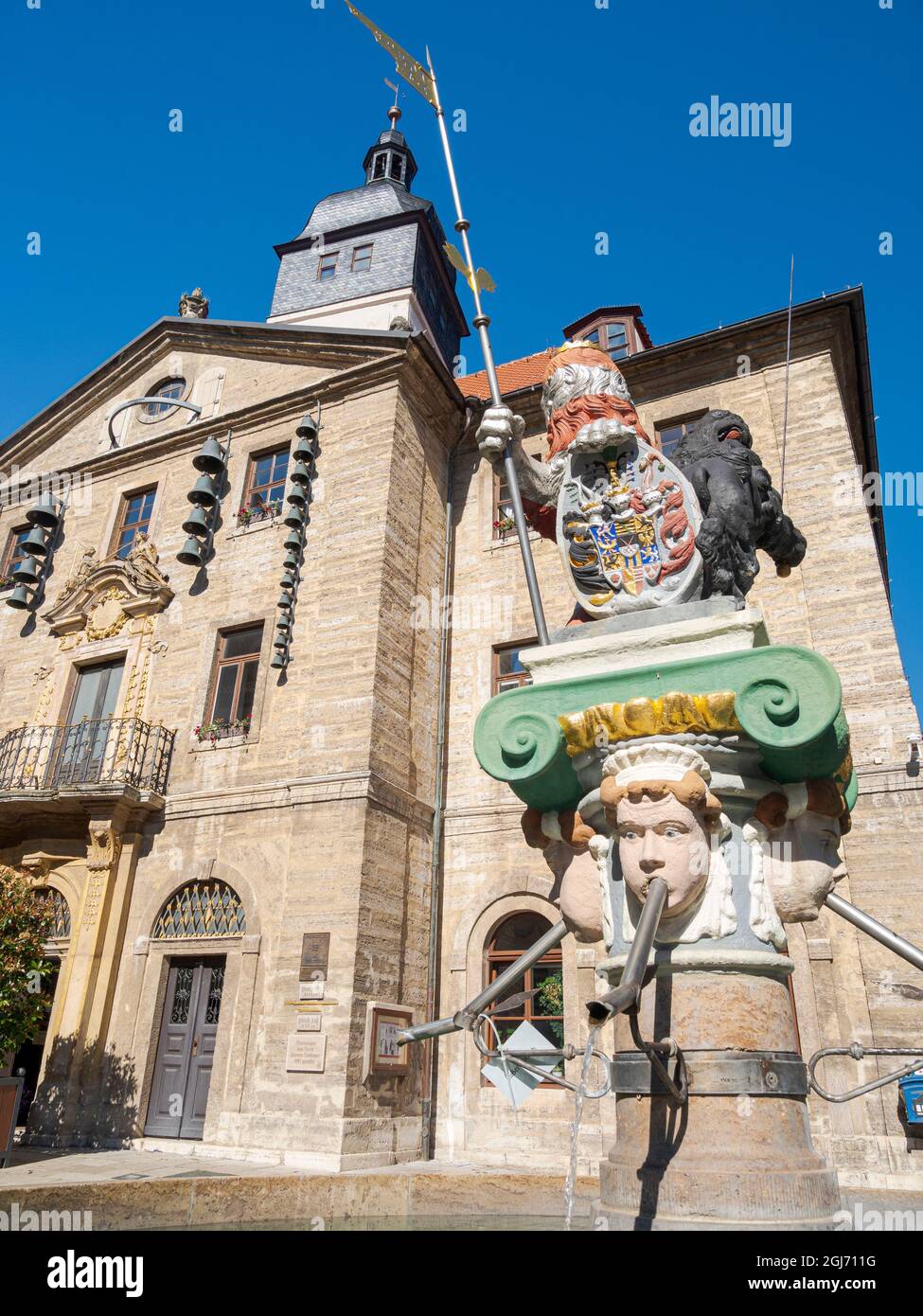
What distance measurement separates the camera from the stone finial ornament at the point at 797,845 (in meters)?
4.18

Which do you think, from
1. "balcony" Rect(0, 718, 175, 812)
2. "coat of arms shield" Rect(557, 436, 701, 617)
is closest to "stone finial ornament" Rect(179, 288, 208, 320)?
"balcony" Rect(0, 718, 175, 812)

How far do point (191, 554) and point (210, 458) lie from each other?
193 cm

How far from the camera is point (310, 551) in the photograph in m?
15.6

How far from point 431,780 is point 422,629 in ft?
8.54

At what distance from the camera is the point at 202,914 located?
13727 millimetres

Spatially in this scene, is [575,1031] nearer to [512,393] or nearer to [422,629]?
[422,629]

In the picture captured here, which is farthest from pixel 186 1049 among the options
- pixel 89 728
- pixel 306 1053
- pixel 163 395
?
pixel 163 395

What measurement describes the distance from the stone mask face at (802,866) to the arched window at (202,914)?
10.4 metres

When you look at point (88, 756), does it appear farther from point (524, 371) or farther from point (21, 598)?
point (524, 371)

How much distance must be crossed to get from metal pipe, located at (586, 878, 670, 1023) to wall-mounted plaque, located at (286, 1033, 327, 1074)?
8.93 metres

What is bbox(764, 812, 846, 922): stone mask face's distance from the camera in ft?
13.7

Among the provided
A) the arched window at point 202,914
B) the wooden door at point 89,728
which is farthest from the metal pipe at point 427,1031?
the wooden door at point 89,728

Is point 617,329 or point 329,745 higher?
point 617,329
